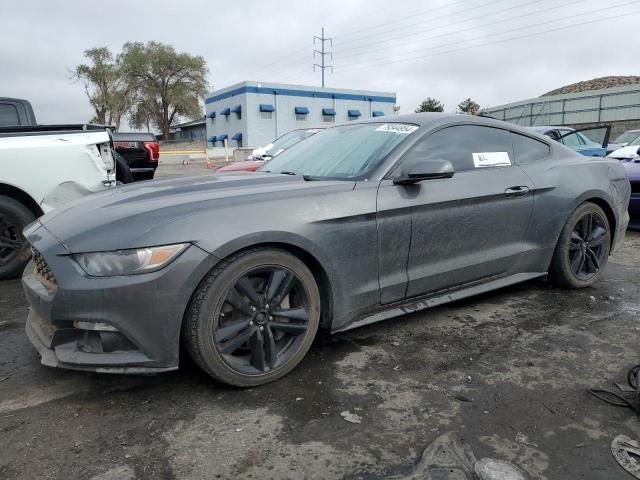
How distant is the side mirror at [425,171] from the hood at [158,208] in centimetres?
36

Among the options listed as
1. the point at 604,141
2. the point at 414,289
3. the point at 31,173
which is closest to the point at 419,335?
the point at 414,289

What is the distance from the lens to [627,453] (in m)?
2.04

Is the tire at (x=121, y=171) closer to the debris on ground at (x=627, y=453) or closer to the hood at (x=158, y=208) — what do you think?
the hood at (x=158, y=208)

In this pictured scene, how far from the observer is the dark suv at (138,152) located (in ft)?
28.3

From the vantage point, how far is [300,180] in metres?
3.08

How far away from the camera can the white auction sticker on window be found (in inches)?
140

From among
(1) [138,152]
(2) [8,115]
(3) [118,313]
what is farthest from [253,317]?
(1) [138,152]

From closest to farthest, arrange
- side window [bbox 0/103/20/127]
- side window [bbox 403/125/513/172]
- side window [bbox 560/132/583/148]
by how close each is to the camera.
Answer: side window [bbox 403/125/513/172], side window [bbox 0/103/20/127], side window [bbox 560/132/583/148]

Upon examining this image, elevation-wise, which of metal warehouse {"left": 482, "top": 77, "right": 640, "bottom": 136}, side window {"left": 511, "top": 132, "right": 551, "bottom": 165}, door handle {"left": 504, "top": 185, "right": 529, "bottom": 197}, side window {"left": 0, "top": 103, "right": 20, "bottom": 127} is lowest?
door handle {"left": 504, "top": 185, "right": 529, "bottom": 197}

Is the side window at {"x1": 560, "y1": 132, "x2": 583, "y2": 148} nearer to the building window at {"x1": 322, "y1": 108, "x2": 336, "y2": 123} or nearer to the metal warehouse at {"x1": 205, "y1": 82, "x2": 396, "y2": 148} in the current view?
the metal warehouse at {"x1": 205, "y1": 82, "x2": 396, "y2": 148}

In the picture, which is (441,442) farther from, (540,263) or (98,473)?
(540,263)

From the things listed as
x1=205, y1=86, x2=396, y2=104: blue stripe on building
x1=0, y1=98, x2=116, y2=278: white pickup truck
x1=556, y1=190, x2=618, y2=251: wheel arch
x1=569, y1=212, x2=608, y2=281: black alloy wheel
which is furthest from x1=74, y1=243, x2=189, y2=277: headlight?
x1=205, y1=86, x2=396, y2=104: blue stripe on building

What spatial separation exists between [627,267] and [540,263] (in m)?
1.82

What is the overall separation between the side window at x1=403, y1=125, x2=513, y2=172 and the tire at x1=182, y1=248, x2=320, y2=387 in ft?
3.82
